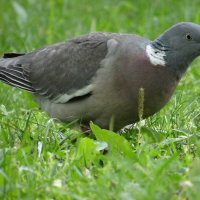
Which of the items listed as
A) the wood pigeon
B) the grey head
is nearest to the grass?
the wood pigeon

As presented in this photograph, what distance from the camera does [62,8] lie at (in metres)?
9.99

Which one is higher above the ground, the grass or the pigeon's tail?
the grass

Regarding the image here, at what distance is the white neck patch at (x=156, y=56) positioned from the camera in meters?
5.58

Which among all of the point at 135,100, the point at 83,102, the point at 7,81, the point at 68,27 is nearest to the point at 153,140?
the point at 135,100

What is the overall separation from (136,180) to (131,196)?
0.23 m

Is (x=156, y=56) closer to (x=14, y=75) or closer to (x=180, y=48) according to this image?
(x=180, y=48)

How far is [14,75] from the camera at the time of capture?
647cm

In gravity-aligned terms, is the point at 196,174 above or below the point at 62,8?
above

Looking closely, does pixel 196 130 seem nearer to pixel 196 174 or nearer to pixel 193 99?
pixel 193 99

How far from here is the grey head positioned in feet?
18.4

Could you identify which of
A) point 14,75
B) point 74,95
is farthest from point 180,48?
point 14,75

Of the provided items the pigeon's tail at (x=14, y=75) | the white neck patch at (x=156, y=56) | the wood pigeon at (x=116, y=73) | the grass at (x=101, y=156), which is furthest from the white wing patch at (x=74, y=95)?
the white neck patch at (x=156, y=56)

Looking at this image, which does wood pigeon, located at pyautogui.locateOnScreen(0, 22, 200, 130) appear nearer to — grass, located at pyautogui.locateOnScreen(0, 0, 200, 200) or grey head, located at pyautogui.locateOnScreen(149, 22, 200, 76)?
grey head, located at pyautogui.locateOnScreen(149, 22, 200, 76)

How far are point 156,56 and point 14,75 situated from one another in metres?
1.45
